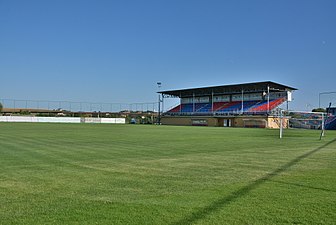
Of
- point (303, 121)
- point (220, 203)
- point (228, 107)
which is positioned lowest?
point (220, 203)

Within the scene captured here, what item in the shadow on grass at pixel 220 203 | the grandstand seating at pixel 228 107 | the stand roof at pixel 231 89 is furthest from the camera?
the stand roof at pixel 231 89

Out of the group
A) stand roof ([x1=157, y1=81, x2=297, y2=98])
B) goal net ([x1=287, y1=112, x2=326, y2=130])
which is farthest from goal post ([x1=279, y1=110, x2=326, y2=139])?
stand roof ([x1=157, y1=81, x2=297, y2=98])

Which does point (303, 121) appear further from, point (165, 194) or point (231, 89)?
point (165, 194)

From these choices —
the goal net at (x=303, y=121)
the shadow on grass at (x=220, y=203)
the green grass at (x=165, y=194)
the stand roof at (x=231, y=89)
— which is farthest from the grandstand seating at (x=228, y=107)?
the shadow on grass at (x=220, y=203)

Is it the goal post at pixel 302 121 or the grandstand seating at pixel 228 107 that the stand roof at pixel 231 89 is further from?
the goal post at pixel 302 121

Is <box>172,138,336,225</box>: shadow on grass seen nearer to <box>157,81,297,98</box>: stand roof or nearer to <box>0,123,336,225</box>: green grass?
<box>0,123,336,225</box>: green grass

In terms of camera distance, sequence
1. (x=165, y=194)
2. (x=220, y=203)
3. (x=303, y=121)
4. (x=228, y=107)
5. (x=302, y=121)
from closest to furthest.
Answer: (x=220, y=203) → (x=165, y=194) → (x=303, y=121) → (x=302, y=121) → (x=228, y=107)

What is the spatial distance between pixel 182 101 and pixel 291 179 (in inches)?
3409

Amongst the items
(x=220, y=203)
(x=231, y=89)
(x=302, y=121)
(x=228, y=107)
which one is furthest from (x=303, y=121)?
(x=220, y=203)

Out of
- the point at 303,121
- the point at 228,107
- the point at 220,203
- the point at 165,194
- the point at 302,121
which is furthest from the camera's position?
the point at 228,107

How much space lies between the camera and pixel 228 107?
255 feet

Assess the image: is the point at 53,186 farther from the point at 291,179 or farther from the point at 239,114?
the point at 239,114

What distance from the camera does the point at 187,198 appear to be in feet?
18.1

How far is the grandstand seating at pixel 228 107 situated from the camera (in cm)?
6850
